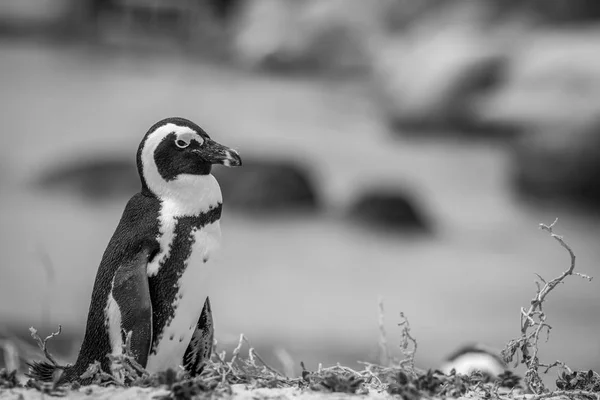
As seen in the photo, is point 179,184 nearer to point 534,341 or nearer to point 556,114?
point 534,341

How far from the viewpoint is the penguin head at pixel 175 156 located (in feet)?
2.27

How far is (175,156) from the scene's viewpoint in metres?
0.69

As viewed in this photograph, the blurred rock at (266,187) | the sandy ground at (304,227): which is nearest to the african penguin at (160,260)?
the sandy ground at (304,227)

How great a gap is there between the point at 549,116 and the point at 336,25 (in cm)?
116

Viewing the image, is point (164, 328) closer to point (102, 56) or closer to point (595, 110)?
point (595, 110)

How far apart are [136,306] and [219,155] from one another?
152 millimetres

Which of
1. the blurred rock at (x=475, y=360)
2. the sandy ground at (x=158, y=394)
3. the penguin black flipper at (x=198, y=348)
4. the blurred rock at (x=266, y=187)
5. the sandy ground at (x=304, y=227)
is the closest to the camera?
the sandy ground at (x=158, y=394)

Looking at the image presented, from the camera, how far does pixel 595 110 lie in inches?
127

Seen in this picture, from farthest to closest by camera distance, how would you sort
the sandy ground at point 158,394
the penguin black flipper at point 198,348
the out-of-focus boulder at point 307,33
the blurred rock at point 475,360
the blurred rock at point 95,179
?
the out-of-focus boulder at point 307,33, the blurred rock at point 95,179, the blurred rock at point 475,360, the penguin black flipper at point 198,348, the sandy ground at point 158,394

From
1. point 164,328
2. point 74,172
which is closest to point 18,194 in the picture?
point 74,172

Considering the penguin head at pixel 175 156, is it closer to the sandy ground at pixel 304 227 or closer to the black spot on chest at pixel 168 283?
the black spot on chest at pixel 168 283

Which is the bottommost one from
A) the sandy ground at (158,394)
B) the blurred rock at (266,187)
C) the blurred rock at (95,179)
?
the sandy ground at (158,394)

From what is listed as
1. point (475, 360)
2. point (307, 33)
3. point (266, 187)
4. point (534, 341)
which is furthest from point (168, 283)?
point (307, 33)

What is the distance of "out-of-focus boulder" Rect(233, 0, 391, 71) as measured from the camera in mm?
3814
